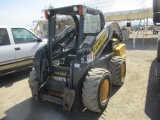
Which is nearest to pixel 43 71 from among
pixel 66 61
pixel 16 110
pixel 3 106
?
pixel 66 61

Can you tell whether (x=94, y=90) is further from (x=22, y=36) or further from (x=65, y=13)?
(x=22, y=36)

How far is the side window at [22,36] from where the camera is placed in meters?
5.68

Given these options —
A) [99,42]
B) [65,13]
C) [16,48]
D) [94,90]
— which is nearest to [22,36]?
[16,48]

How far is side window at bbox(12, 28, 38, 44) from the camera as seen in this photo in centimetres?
568

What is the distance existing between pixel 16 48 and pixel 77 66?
2987mm

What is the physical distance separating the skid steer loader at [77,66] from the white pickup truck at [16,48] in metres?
1.50

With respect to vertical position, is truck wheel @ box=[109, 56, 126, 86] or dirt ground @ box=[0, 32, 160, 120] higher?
truck wheel @ box=[109, 56, 126, 86]

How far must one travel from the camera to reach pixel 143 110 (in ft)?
12.0

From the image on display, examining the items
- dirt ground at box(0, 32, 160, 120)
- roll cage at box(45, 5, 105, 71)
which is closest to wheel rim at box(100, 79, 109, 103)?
dirt ground at box(0, 32, 160, 120)

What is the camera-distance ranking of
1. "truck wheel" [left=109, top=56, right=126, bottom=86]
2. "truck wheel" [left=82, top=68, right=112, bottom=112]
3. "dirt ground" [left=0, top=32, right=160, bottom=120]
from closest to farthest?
"truck wheel" [left=82, top=68, right=112, bottom=112], "dirt ground" [left=0, top=32, right=160, bottom=120], "truck wheel" [left=109, top=56, right=126, bottom=86]

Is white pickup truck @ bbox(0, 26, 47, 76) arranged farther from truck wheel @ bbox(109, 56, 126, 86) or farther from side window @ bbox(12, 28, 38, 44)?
truck wheel @ bbox(109, 56, 126, 86)

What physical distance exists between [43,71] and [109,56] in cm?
180

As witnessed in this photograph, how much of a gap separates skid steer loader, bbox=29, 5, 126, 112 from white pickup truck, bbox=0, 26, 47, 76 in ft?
4.91

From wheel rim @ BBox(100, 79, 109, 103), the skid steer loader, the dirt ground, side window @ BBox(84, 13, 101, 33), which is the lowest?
the dirt ground
